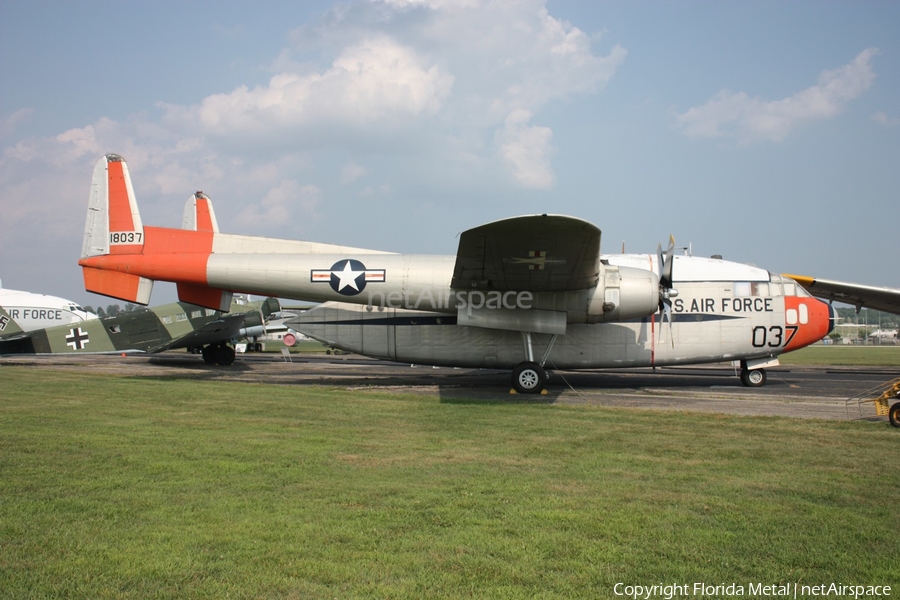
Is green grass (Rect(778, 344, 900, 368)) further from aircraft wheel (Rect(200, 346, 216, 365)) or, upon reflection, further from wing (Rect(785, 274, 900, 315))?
aircraft wheel (Rect(200, 346, 216, 365))

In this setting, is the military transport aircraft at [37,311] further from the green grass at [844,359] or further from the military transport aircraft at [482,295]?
the green grass at [844,359]

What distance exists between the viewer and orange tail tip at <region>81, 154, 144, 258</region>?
1697 cm

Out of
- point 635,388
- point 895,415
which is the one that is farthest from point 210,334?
point 895,415

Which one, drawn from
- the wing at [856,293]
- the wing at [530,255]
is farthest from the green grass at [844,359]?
the wing at [530,255]

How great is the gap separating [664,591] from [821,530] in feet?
6.38

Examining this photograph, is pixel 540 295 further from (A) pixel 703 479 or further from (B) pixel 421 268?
(A) pixel 703 479

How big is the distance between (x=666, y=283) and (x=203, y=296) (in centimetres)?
1254

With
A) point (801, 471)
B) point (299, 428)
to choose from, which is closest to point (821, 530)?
point (801, 471)

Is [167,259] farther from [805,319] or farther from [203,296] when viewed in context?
[805,319]

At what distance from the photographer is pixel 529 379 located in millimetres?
16406

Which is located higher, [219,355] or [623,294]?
[623,294]

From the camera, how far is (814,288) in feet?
88.2

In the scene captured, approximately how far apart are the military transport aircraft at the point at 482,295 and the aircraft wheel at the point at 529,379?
3 centimetres

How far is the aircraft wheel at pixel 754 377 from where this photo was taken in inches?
727
